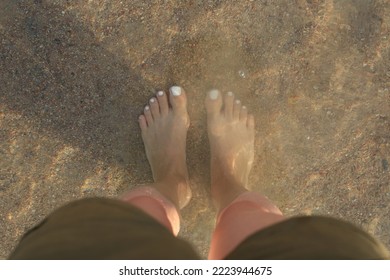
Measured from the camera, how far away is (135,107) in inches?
83.3

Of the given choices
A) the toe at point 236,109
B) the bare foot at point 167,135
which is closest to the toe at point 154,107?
the bare foot at point 167,135

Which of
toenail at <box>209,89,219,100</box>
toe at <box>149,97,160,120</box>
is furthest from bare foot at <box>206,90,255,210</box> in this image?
toe at <box>149,97,160,120</box>

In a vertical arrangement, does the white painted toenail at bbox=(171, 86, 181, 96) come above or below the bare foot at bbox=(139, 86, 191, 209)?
above

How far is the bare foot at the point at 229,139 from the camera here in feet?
6.87

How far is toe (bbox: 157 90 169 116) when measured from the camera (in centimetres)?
210

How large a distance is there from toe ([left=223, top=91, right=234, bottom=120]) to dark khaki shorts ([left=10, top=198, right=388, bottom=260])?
865mm

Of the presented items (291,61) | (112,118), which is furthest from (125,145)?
(291,61)

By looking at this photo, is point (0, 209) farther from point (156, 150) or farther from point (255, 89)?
point (255, 89)

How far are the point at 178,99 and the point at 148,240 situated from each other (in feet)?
3.12

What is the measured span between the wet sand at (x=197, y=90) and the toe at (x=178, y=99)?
0.13 ft

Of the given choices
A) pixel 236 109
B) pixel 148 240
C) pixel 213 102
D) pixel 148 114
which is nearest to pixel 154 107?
pixel 148 114

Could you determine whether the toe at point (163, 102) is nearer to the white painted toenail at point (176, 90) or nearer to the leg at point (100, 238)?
the white painted toenail at point (176, 90)

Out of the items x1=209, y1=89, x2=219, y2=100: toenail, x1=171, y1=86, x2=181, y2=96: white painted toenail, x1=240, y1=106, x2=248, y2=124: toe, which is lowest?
x1=240, y1=106, x2=248, y2=124: toe

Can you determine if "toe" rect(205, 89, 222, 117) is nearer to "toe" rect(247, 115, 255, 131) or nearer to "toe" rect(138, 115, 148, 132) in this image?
"toe" rect(247, 115, 255, 131)
